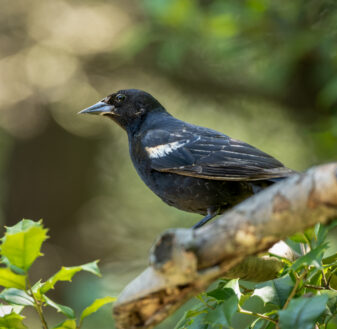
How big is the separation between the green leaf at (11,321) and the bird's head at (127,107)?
79.7 inches

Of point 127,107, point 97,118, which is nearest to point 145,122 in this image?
point 127,107

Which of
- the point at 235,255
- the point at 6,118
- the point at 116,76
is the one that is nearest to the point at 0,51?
the point at 6,118

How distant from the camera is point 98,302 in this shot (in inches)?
68.5

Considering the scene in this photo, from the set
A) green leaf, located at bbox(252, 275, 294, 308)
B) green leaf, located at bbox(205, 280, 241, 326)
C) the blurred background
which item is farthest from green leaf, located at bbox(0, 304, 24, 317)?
the blurred background

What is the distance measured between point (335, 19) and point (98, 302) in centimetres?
287

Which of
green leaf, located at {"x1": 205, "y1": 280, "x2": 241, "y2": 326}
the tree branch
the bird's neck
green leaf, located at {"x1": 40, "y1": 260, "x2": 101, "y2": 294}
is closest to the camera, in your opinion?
the tree branch

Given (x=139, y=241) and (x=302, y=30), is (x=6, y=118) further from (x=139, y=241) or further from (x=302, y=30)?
(x=302, y=30)

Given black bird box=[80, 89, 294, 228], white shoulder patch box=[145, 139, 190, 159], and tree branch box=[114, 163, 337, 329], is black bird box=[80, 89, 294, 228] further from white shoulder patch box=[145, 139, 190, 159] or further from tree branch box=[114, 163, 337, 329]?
tree branch box=[114, 163, 337, 329]

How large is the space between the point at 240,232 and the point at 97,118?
6.08m

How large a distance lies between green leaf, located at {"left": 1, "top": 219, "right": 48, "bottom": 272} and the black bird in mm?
1379

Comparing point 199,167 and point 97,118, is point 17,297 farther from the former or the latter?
point 97,118

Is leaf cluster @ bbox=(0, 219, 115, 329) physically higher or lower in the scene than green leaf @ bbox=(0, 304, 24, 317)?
higher

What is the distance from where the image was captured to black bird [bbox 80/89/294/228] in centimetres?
276

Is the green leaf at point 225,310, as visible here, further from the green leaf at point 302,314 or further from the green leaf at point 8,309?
the green leaf at point 8,309
